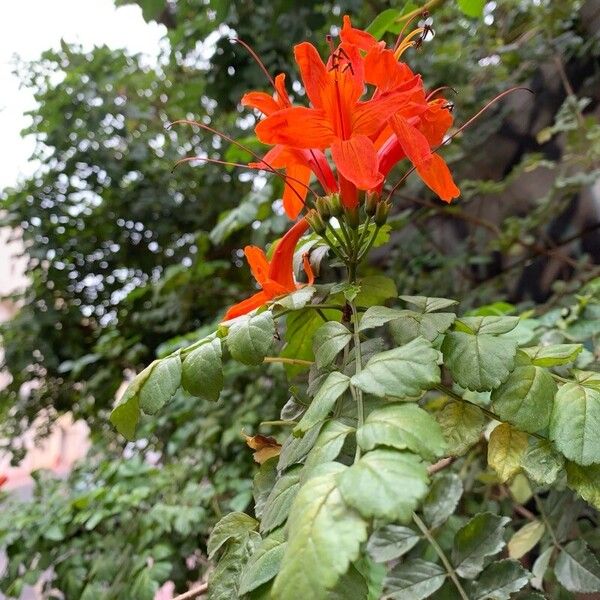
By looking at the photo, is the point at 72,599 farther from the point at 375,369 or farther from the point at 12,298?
the point at 12,298

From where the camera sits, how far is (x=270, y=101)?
419mm

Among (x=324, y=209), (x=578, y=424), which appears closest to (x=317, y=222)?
(x=324, y=209)

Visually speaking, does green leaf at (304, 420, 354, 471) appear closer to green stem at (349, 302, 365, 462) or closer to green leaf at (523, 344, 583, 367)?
green stem at (349, 302, 365, 462)

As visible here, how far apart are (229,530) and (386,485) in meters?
0.21

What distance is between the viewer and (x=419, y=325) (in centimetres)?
35

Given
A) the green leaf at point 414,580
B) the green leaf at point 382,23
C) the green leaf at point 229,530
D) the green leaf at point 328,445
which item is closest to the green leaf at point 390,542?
the green leaf at point 414,580

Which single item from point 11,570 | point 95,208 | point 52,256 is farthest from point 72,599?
point 95,208

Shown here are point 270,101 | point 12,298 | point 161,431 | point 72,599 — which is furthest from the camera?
point 12,298

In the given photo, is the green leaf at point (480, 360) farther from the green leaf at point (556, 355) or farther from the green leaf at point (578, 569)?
the green leaf at point (578, 569)

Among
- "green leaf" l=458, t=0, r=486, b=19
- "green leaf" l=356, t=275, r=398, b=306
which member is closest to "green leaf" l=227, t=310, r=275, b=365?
"green leaf" l=356, t=275, r=398, b=306

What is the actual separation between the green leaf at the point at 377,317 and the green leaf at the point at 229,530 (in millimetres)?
171

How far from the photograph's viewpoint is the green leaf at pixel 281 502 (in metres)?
0.30

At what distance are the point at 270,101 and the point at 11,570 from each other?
0.94m

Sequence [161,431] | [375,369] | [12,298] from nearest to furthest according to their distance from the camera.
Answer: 1. [375,369]
2. [161,431]
3. [12,298]
